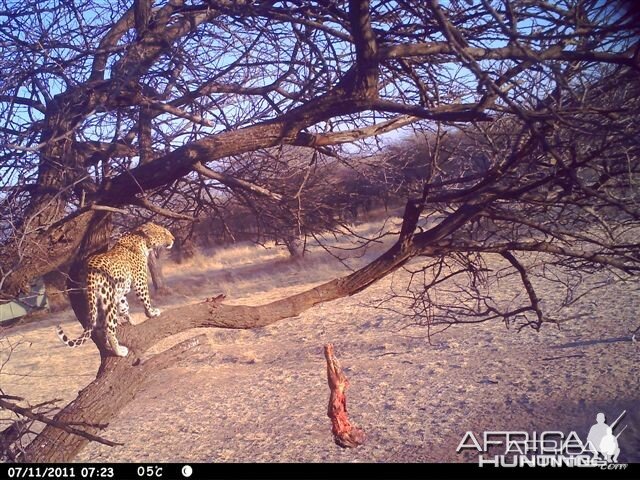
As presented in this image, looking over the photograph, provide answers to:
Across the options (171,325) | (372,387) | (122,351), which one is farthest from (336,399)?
(372,387)

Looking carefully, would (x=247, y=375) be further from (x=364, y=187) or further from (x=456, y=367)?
(x=364, y=187)

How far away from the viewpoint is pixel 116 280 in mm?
5555

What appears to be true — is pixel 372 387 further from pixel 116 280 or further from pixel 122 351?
pixel 122 351

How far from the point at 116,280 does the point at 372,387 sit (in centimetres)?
506

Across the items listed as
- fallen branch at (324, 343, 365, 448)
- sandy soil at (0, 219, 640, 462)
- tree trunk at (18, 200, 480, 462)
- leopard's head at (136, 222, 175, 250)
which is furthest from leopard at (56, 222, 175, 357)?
fallen branch at (324, 343, 365, 448)

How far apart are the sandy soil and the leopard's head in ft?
5.14

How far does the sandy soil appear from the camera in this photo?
6672 mm

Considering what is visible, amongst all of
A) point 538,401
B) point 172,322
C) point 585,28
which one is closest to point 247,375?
point 538,401

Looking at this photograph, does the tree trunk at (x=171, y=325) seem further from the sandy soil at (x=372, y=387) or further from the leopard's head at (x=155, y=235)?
the leopard's head at (x=155, y=235)

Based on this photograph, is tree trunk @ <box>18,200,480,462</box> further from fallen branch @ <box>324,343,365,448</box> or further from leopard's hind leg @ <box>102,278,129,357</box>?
fallen branch @ <box>324,343,365,448</box>

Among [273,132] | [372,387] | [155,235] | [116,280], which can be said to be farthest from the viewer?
[372,387]

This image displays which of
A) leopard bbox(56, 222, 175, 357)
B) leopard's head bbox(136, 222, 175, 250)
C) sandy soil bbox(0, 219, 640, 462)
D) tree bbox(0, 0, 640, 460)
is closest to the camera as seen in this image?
tree bbox(0, 0, 640, 460)

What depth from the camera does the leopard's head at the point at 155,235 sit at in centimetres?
624

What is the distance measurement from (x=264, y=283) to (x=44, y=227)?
1613cm
